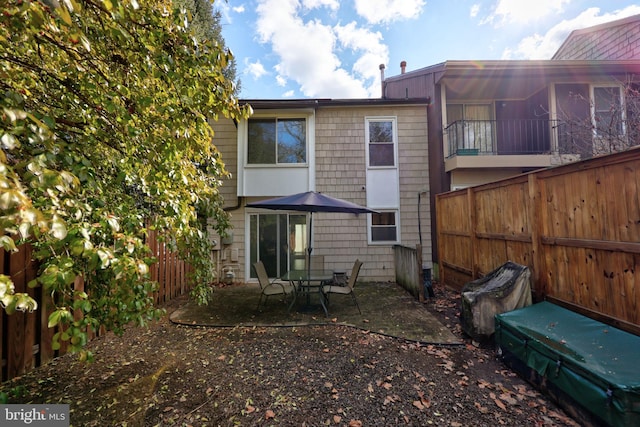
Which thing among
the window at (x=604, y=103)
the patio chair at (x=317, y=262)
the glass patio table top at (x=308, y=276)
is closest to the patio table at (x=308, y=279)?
the glass patio table top at (x=308, y=276)

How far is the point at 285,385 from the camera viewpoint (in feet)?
9.18

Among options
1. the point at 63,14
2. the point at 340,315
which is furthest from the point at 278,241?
the point at 63,14

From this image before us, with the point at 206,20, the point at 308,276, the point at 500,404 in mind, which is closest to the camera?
the point at 500,404

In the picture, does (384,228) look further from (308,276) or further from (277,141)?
(277,141)

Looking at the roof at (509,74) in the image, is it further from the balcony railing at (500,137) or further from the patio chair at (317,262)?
the patio chair at (317,262)

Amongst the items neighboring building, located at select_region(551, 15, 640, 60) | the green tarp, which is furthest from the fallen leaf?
neighboring building, located at select_region(551, 15, 640, 60)

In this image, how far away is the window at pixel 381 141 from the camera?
813 centimetres

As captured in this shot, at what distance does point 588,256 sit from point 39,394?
6109 mm

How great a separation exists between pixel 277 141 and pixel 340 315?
17.5 feet

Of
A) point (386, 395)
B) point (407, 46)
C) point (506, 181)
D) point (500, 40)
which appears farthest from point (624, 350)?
point (407, 46)

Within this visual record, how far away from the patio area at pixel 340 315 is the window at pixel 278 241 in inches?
60.4

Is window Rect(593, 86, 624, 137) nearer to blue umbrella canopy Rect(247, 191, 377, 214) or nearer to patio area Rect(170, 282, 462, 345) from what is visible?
patio area Rect(170, 282, 462, 345)

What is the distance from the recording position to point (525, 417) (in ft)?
7.63

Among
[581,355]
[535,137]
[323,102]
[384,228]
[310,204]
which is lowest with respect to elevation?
[581,355]
